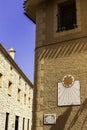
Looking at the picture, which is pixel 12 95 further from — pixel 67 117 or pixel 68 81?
pixel 67 117

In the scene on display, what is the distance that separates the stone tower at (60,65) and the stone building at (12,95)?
36.4 feet

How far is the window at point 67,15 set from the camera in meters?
10.5

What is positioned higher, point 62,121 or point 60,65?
point 60,65

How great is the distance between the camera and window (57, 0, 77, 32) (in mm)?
10502

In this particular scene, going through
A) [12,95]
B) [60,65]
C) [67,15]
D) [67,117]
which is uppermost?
[67,15]

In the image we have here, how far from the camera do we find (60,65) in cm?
970

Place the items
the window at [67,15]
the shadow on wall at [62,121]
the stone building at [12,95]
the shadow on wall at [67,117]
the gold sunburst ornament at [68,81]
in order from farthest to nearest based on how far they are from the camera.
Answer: the stone building at [12,95] < the window at [67,15] < the gold sunburst ornament at [68,81] < the shadow on wall at [62,121] < the shadow on wall at [67,117]

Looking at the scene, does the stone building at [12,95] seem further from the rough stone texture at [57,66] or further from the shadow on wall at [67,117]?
the shadow on wall at [67,117]

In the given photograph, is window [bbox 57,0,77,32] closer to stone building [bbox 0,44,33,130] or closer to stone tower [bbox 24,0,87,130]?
stone tower [bbox 24,0,87,130]

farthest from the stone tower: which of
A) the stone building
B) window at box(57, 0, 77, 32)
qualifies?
the stone building

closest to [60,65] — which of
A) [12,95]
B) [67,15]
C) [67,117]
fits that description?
[67,117]

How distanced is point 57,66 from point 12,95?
49.8ft

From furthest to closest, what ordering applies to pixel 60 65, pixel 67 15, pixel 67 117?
pixel 67 15 < pixel 60 65 < pixel 67 117

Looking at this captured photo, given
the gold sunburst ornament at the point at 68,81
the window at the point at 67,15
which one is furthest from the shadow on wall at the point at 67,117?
the window at the point at 67,15
